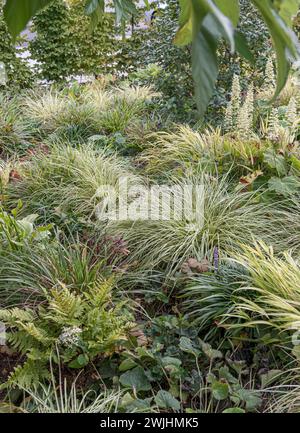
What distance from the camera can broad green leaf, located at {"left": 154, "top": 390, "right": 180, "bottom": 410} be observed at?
190cm

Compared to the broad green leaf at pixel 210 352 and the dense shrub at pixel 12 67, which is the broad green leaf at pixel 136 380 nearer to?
the broad green leaf at pixel 210 352

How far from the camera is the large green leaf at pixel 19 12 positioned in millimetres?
480

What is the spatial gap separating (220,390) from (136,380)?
0.39m

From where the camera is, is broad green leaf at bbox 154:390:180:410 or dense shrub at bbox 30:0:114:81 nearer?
broad green leaf at bbox 154:390:180:410

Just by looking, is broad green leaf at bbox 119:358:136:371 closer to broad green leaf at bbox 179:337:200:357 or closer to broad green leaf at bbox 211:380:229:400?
broad green leaf at bbox 179:337:200:357

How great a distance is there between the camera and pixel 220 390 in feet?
6.36

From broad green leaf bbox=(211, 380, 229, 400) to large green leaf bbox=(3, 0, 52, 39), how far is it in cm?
177

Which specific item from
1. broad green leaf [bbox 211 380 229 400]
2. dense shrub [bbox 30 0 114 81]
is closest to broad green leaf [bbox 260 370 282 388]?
broad green leaf [bbox 211 380 229 400]

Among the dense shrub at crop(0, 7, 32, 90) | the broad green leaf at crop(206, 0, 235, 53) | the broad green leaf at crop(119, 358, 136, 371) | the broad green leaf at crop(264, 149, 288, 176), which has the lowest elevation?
the broad green leaf at crop(119, 358, 136, 371)

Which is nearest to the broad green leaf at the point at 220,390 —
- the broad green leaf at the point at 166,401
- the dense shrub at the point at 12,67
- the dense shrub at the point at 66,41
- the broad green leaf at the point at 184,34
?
the broad green leaf at the point at 166,401

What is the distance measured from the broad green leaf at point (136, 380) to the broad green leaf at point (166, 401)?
12cm

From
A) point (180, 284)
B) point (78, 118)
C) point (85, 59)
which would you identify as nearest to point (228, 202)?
point (180, 284)

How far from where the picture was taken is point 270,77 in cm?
444

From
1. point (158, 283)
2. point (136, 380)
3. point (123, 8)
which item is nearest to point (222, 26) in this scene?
point (123, 8)
